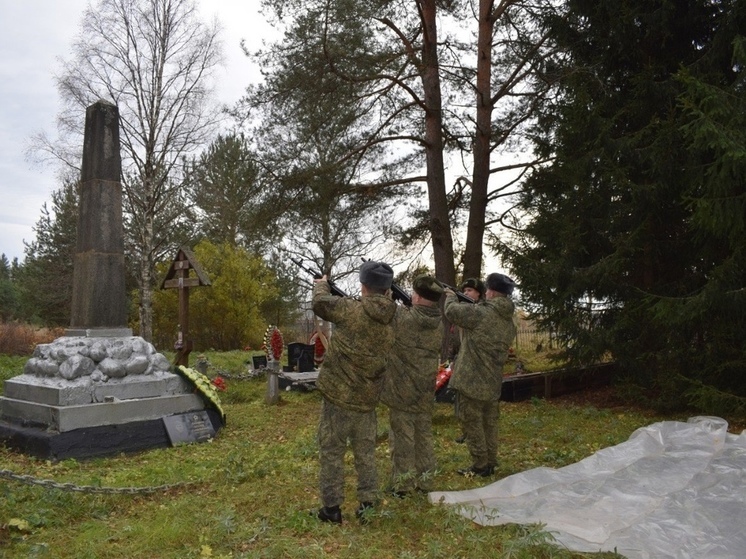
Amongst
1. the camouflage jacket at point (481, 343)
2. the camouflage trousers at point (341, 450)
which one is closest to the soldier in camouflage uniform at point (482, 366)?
the camouflage jacket at point (481, 343)

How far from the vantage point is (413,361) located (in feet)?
17.5

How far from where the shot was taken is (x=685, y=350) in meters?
9.34

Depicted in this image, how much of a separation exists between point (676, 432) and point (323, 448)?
164 inches

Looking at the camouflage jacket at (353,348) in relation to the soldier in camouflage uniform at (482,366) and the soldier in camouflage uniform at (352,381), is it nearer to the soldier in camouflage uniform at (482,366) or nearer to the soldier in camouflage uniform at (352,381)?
the soldier in camouflage uniform at (352,381)

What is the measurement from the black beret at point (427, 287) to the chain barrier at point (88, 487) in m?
2.80

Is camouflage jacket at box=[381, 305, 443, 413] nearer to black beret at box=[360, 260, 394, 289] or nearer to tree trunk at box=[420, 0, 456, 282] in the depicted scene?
black beret at box=[360, 260, 394, 289]

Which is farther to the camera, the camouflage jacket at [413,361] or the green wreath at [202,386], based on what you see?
the green wreath at [202,386]

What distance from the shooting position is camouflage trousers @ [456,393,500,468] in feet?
19.6

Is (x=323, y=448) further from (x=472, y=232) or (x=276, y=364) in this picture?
(x=472, y=232)

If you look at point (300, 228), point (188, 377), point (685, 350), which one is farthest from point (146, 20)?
point (685, 350)

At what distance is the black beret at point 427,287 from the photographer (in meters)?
5.29

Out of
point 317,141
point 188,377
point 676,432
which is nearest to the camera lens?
point 676,432

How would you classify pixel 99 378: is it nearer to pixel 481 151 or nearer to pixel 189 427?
pixel 189 427

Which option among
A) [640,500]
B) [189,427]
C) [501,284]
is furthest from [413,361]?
[189,427]
